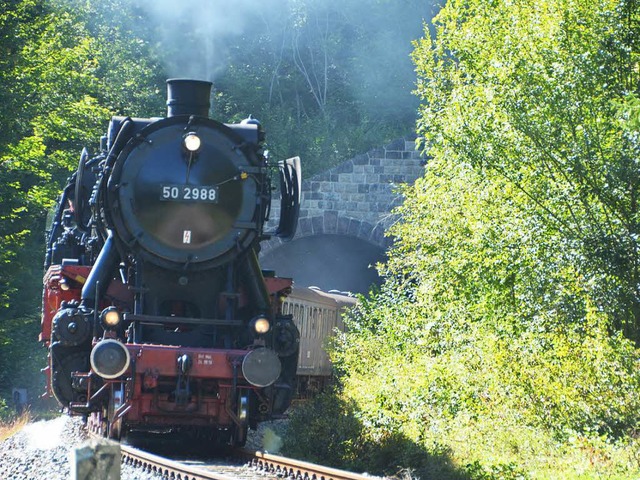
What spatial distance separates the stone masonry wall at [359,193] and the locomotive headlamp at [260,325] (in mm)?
18481

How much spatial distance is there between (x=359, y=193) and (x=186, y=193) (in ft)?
62.8

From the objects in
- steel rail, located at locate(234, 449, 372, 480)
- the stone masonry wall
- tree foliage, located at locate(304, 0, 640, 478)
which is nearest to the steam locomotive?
steel rail, located at locate(234, 449, 372, 480)

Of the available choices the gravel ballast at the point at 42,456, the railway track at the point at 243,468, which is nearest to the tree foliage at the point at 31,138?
the gravel ballast at the point at 42,456

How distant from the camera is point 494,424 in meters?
10.2

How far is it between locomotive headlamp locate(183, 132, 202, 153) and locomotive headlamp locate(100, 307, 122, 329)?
1.58 m

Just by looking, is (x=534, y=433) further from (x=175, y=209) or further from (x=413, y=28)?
(x=413, y=28)

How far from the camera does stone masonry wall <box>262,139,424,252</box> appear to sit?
1116 inches

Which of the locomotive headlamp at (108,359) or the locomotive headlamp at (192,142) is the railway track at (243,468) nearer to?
the locomotive headlamp at (108,359)

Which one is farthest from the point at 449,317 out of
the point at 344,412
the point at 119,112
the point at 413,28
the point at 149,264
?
the point at 413,28

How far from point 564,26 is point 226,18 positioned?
7.26m

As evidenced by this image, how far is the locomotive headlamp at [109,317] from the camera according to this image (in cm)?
943

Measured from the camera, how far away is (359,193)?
94.5 feet

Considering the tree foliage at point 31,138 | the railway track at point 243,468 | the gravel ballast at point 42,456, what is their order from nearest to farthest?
the railway track at point 243,468 → the gravel ballast at point 42,456 → the tree foliage at point 31,138

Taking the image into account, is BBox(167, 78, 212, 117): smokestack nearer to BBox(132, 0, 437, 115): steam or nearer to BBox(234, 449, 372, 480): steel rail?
BBox(234, 449, 372, 480): steel rail
